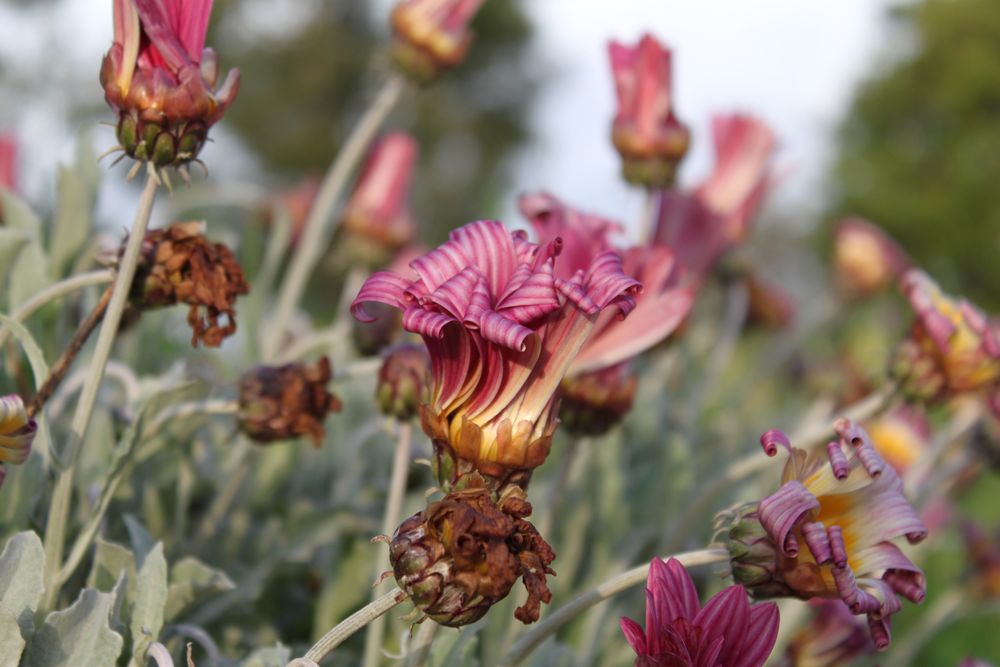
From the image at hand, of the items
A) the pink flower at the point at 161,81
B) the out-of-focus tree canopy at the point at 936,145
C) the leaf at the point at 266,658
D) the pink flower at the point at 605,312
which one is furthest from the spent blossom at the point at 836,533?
the out-of-focus tree canopy at the point at 936,145

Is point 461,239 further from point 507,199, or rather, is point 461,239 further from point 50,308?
point 507,199

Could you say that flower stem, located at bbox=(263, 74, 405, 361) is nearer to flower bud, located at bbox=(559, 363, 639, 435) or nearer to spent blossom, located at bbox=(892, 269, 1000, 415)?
flower bud, located at bbox=(559, 363, 639, 435)

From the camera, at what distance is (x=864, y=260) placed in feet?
7.93

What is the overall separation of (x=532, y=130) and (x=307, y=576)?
18925 millimetres

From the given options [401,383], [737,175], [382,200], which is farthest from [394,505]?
[382,200]

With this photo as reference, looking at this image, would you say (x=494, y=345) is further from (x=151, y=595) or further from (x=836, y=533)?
(x=151, y=595)

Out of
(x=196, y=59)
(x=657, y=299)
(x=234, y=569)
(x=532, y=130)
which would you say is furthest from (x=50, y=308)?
(x=532, y=130)

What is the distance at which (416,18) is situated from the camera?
5.32ft

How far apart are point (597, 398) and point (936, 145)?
18.1m

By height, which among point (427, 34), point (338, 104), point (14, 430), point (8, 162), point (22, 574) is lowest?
point (338, 104)

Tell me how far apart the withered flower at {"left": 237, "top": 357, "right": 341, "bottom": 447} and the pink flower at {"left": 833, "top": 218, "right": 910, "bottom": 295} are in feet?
5.51

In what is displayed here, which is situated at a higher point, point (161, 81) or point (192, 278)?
point (161, 81)

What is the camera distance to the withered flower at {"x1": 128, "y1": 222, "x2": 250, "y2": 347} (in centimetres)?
86

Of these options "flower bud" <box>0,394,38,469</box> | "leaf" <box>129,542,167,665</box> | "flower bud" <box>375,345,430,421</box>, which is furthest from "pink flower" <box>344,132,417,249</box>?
"flower bud" <box>0,394,38,469</box>
